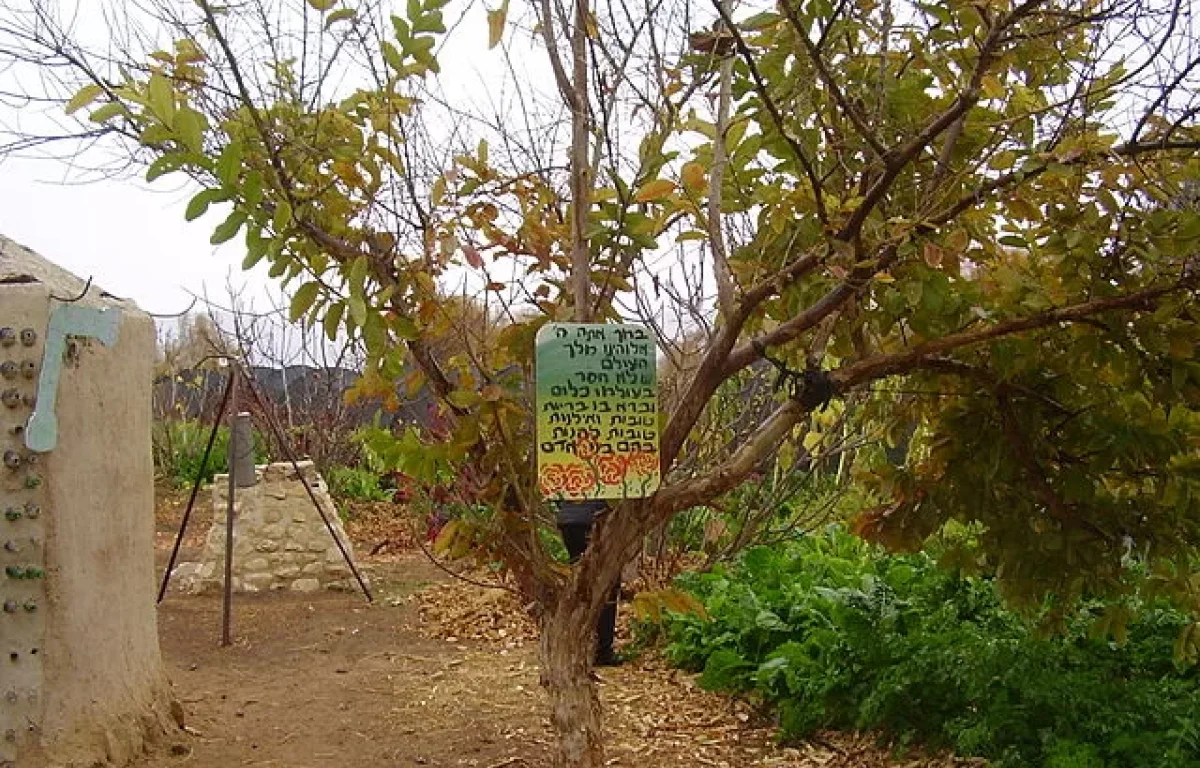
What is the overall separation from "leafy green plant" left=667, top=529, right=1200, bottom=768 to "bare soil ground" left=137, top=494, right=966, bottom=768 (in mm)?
159

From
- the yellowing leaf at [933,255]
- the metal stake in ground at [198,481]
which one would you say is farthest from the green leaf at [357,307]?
the metal stake in ground at [198,481]

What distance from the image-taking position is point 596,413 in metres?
2.68

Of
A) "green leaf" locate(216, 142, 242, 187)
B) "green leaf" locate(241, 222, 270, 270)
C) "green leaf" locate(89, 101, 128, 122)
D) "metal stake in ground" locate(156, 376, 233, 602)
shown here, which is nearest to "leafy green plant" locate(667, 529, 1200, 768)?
"green leaf" locate(241, 222, 270, 270)

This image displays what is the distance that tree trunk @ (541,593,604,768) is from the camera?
9.76ft

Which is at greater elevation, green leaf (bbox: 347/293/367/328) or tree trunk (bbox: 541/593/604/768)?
green leaf (bbox: 347/293/367/328)

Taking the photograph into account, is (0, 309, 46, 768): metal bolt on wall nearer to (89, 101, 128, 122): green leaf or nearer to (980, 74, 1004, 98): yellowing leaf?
(89, 101, 128, 122): green leaf

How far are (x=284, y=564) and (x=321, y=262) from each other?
17.8 ft

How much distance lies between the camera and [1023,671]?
11.9 feet

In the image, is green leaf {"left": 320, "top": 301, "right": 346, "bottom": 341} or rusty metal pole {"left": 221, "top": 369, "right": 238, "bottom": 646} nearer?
green leaf {"left": 320, "top": 301, "right": 346, "bottom": 341}

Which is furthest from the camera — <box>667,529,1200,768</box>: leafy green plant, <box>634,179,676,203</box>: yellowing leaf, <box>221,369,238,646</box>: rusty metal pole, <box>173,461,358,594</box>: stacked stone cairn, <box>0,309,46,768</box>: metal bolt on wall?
<box>173,461,358,594</box>: stacked stone cairn

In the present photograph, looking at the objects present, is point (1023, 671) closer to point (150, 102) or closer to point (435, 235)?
point (435, 235)

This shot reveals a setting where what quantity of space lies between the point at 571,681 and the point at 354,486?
9.40 meters

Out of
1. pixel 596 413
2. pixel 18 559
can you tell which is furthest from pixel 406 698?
pixel 596 413

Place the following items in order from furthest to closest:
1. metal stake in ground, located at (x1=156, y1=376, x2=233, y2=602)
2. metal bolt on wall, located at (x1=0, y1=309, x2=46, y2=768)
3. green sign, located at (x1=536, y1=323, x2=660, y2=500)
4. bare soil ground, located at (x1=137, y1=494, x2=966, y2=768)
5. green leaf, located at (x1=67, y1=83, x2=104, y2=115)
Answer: metal stake in ground, located at (x1=156, y1=376, x2=233, y2=602)
bare soil ground, located at (x1=137, y1=494, x2=966, y2=768)
metal bolt on wall, located at (x1=0, y1=309, x2=46, y2=768)
green sign, located at (x1=536, y1=323, x2=660, y2=500)
green leaf, located at (x1=67, y1=83, x2=104, y2=115)
